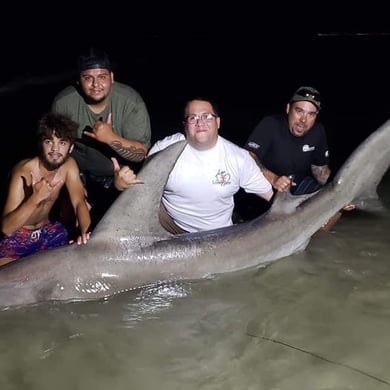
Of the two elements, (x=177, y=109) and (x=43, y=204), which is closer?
(x=43, y=204)

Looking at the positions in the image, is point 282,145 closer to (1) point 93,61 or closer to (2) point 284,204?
(2) point 284,204

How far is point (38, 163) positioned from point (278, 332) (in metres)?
1.92

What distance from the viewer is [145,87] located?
1427 cm

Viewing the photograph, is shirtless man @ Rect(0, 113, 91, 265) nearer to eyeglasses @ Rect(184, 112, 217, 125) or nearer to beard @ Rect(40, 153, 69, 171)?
beard @ Rect(40, 153, 69, 171)

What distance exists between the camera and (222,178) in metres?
3.85

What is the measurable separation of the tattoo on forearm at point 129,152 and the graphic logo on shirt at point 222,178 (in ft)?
2.55

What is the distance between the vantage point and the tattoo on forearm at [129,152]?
4.07m

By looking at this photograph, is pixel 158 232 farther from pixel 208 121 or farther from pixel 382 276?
pixel 382 276

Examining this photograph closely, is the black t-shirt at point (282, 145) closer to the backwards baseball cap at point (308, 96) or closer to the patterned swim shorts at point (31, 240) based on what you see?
the backwards baseball cap at point (308, 96)

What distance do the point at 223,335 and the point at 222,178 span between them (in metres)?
1.20

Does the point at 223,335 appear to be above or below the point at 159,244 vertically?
below

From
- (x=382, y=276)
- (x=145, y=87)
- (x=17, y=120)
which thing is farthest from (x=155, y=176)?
(x=145, y=87)

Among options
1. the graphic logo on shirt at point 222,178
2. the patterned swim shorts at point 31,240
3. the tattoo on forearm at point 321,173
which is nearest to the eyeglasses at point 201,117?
the graphic logo on shirt at point 222,178

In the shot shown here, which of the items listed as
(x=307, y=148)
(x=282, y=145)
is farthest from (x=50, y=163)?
(x=307, y=148)
